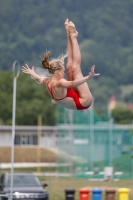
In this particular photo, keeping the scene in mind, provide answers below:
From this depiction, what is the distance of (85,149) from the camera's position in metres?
36.8

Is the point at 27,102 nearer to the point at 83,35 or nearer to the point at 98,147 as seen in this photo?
the point at 83,35

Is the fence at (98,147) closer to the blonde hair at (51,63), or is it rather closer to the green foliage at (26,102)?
the blonde hair at (51,63)

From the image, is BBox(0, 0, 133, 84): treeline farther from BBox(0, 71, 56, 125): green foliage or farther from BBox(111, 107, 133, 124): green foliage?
BBox(111, 107, 133, 124): green foliage

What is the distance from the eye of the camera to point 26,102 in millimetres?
82000

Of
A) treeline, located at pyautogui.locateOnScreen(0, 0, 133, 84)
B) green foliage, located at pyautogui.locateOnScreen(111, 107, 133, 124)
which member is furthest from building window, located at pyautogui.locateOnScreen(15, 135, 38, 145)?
green foliage, located at pyautogui.locateOnScreen(111, 107, 133, 124)

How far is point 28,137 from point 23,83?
13.1 meters

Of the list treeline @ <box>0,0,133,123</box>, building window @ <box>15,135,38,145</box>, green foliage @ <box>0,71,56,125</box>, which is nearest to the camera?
treeline @ <box>0,0,133,123</box>

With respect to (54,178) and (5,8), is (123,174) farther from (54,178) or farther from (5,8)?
(5,8)

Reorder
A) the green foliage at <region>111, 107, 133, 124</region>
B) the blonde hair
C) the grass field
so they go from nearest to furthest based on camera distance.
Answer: the blonde hair
the grass field
the green foliage at <region>111, 107, 133, 124</region>

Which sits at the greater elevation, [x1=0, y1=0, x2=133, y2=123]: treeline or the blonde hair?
[x1=0, y1=0, x2=133, y2=123]: treeline

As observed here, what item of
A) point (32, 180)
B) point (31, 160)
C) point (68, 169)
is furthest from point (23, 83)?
point (32, 180)

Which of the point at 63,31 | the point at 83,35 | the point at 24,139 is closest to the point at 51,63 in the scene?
the point at 24,139

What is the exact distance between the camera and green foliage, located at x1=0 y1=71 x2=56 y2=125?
7981 centimetres

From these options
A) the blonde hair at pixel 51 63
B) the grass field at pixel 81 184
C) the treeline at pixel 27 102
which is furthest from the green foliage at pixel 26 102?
the blonde hair at pixel 51 63
